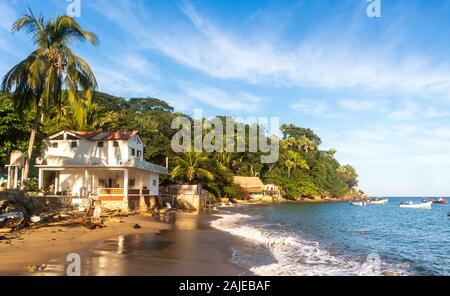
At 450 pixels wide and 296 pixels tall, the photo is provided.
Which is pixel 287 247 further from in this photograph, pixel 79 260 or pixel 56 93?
pixel 56 93

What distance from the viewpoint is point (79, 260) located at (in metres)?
11.6

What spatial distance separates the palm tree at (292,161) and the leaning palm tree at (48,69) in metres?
72.6

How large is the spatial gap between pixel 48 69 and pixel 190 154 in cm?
2538

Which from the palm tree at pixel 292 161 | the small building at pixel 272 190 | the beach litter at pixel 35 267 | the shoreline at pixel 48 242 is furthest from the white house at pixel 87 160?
the palm tree at pixel 292 161

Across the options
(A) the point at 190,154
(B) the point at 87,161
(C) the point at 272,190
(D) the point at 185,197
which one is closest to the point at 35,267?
(B) the point at 87,161

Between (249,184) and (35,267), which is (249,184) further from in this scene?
(35,267)

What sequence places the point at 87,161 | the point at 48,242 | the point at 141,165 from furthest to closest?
the point at 87,161
the point at 141,165
the point at 48,242

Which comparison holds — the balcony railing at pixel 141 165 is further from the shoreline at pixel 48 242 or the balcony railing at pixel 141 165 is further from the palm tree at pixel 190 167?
the palm tree at pixel 190 167

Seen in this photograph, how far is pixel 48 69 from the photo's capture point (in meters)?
24.4

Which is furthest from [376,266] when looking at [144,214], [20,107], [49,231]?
[20,107]

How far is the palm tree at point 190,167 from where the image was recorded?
154ft
